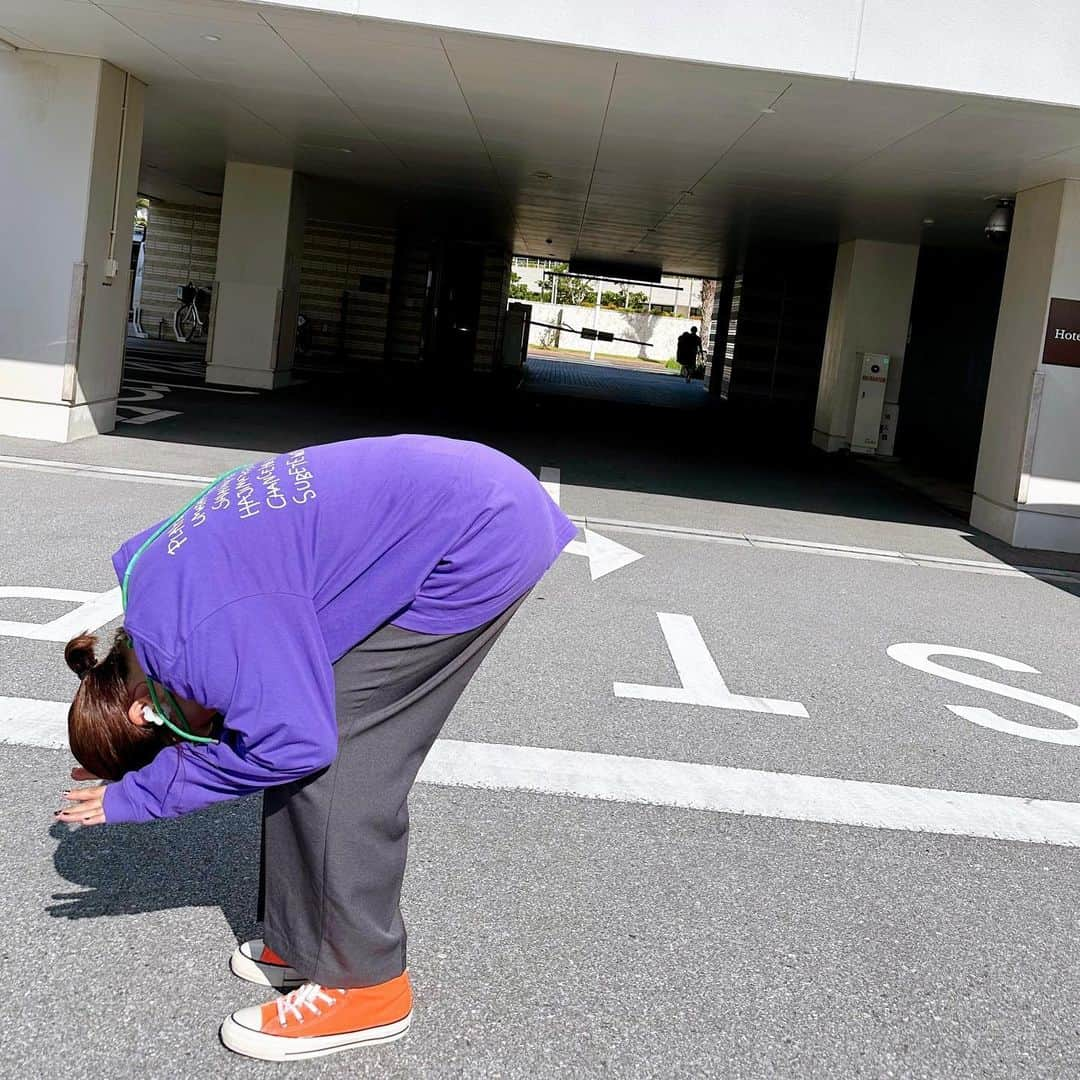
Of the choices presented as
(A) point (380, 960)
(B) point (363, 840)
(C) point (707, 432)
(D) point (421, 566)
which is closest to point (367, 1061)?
(A) point (380, 960)

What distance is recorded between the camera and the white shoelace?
2521 millimetres

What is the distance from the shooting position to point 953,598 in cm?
833

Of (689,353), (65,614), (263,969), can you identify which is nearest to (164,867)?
(263,969)

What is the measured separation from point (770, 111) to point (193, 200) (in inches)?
709

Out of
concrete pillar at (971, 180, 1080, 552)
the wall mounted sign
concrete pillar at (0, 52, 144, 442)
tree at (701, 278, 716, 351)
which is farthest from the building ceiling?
tree at (701, 278, 716, 351)

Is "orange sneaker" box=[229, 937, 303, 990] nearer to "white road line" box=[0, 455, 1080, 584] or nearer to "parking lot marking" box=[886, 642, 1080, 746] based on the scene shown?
"parking lot marking" box=[886, 642, 1080, 746]

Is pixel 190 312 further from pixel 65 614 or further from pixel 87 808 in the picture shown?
pixel 87 808

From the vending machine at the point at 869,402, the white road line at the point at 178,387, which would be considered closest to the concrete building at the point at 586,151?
the vending machine at the point at 869,402

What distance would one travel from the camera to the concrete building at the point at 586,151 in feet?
26.6

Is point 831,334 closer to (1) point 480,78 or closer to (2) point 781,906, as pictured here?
(1) point 480,78

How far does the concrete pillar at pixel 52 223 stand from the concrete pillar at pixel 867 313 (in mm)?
10806

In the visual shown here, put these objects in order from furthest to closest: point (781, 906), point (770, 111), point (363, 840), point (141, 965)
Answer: point (770, 111) → point (781, 906) → point (141, 965) → point (363, 840)

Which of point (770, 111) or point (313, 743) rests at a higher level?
point (770, 111)

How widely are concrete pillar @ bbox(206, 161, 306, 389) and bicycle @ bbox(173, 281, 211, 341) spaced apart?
30.0 feet
